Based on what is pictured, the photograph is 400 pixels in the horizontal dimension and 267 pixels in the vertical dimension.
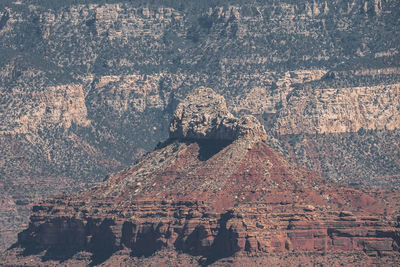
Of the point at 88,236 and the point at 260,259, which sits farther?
the point at 88,236

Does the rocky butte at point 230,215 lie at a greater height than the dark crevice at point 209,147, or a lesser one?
lesser

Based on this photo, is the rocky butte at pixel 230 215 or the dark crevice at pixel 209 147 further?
the dark crevice at pixel 209 147

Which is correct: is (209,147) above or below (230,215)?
above

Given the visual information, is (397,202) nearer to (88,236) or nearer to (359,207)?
(359,207)

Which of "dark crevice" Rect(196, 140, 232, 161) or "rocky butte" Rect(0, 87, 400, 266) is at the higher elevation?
"dark crevice" Rect(196, 140, 232, 161)

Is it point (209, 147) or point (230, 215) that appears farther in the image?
point (209, 147)

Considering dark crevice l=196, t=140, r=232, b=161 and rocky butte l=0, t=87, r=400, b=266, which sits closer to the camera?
rocky butte l=0, t=87, r=400, b=266

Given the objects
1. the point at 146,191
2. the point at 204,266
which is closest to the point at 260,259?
the point at 204,266
